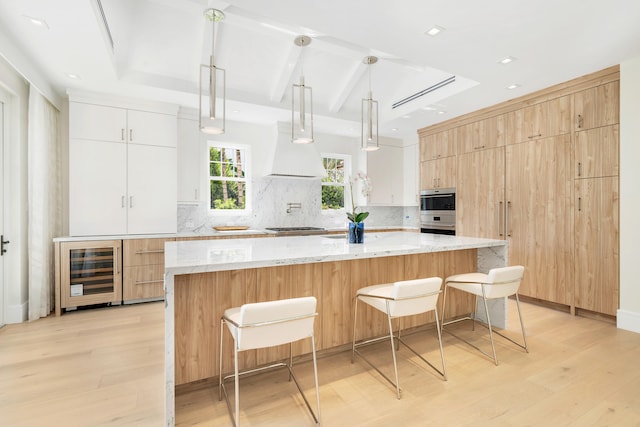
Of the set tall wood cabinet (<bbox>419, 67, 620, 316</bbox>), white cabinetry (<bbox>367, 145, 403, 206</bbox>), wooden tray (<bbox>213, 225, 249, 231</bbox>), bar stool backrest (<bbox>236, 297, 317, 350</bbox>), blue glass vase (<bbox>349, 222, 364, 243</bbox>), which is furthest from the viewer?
white cabinetry (<bbox>367, 145, 403, 206</bbox>)

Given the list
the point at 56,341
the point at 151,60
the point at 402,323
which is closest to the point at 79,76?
the point at 151,60

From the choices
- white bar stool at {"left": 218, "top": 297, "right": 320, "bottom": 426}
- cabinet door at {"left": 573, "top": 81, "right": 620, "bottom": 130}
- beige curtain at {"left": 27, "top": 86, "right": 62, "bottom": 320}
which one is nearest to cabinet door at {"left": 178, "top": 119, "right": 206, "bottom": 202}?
beige curtain at {"left": 27, "top": 86, "right": 62, "bottom": 320}

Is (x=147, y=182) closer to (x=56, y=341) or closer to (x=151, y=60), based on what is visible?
(x=151, y=60)

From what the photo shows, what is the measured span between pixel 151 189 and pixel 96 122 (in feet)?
3.20

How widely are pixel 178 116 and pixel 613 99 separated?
199 inches

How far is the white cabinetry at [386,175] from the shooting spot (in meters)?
5.77

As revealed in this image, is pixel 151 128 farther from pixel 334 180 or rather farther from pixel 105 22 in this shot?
pixel 334 180

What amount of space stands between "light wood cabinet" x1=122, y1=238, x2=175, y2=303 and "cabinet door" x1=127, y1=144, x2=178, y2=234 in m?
0.25

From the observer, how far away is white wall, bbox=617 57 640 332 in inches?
115

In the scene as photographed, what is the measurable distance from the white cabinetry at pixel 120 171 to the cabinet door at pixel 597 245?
15.6 feet

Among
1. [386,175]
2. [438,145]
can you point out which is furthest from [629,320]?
[386,175]

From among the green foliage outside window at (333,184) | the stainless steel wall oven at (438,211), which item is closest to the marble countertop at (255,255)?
the stainless steel wall oven at (438,211)

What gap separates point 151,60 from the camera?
136 inches

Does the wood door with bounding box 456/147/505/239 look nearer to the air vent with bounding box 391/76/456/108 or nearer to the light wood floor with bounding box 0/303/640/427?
the air vent with bounding box 391/76/456/108
